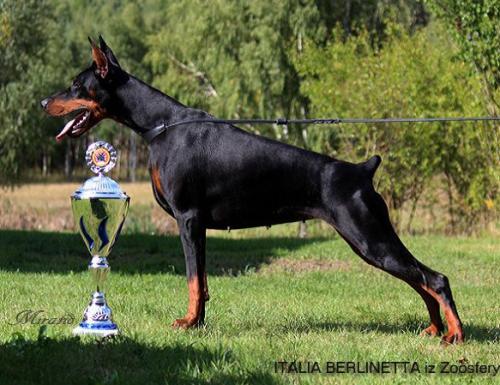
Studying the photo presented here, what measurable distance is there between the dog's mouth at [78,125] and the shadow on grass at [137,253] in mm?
4951

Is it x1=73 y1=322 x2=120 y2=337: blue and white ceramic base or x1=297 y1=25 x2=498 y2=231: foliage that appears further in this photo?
x1=297 y1=25 x2=498 y2=231: foliage

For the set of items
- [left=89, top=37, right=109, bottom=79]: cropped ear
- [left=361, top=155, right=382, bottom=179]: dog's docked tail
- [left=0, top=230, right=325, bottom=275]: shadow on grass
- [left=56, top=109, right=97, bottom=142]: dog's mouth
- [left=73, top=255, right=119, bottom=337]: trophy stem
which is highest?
[left=89, top=37, right=109, bottom=79]: cropped ear

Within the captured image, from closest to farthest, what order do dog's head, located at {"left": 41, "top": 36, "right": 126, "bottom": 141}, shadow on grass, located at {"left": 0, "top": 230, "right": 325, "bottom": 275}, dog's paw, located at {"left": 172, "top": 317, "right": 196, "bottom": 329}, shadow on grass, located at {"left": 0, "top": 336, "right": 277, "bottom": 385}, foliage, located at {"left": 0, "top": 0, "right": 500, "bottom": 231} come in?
shadow on grass, located at {"left": 0, "top": 336, "right": 277, "bottom": 385} → dog's paw, located at {"left": 172, "top": 317, "right": 196, "bottom": 329} → dog's head, located at {"left": 41, "top": 36, "right": 126, "bottom": 141} → shadow on grass, located at {"left": 0, "top": 230, "right": 325, "bottom": 275} → foliage, located at {"left": 0, "top": 0, "right": 500, "bottom": 231}

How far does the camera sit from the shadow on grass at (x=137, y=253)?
38.9 feet

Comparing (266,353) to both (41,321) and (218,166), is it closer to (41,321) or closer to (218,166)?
(218,166)

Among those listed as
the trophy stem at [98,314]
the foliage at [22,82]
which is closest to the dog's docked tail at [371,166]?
the trophy stem at [98,314]

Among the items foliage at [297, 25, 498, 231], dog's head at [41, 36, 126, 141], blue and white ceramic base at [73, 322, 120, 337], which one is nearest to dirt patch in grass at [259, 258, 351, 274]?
dog's head at [41, 36, 126, 141]

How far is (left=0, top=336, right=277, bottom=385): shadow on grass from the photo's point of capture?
4.82m

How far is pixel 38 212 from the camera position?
2417 centimetres

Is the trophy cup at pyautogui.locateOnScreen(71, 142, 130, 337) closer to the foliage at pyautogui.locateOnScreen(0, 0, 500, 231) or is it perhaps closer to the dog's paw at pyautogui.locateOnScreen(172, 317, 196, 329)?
the dog's paw at pyautogui.locateOnScreen(172, 317, 196, 329)

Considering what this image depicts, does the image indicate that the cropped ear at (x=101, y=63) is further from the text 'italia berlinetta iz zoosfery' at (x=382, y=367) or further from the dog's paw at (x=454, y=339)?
the dog's paw at (x=454, y=339)

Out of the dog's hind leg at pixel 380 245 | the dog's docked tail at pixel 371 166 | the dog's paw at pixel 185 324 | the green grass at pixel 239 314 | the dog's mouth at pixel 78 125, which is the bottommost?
the green grass at pixel 239 314

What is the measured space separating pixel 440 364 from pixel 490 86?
36.1 feet

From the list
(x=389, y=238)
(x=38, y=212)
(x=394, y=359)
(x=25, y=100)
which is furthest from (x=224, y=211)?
(x=25, y=100)
